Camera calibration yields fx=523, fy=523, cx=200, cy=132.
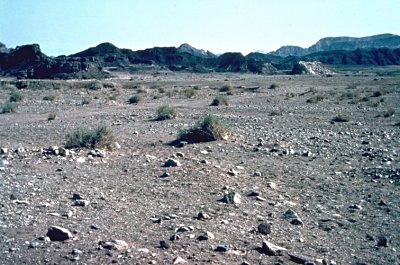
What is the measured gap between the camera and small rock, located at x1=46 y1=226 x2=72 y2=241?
7289 mm

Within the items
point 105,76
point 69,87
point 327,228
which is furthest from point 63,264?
point 105,76

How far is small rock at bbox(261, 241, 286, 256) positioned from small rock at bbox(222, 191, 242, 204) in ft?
7.66

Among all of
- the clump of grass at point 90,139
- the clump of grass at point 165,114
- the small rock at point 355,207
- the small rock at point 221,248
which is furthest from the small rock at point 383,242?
the clump of grass at point 165,114

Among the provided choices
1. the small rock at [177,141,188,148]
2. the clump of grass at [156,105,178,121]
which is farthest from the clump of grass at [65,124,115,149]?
the clump of grass at [156,105,178,121]

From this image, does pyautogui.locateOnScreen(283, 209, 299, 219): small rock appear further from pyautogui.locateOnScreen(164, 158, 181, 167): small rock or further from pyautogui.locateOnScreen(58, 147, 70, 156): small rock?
pyautogui.locateOnScreen(58, 147, 70, 156): small rock

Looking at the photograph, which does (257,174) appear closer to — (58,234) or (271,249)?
(271,249)

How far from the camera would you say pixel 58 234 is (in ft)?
24.0

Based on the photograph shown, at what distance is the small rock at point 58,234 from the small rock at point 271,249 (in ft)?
8.86

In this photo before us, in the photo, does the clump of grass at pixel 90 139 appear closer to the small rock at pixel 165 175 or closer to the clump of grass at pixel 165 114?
the small rock at pixel 165 175

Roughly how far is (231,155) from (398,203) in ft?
18.3

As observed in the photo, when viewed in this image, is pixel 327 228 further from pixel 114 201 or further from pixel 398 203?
pixel 114 201

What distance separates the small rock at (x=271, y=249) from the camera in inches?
277

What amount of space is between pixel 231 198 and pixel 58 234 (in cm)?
345

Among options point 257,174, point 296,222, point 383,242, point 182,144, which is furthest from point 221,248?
point 182,144
